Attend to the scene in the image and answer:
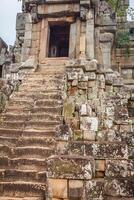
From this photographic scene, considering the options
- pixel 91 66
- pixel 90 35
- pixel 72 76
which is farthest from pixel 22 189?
pixel 90 35

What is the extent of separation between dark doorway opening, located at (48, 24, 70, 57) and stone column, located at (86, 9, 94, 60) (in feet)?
7.19

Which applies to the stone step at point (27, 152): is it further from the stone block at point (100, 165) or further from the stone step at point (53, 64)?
the stone step at point (53, 64)

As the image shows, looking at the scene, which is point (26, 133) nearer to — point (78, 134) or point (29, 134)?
point (29, 134)

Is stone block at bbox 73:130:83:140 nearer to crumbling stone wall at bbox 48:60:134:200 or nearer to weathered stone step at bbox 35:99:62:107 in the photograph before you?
crumbling stone wall at bbox 48:60:134:200

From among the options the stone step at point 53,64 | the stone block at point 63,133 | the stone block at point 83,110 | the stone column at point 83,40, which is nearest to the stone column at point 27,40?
the stone step at point 53,64

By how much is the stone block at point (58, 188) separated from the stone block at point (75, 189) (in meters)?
0.07

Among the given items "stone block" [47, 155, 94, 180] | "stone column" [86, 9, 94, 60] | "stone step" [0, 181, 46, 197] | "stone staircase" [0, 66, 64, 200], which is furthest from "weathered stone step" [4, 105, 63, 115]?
"stone column" [86, 9, 94, 60]

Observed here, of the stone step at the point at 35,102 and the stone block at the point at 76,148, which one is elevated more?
the stone step at the point at 35,102

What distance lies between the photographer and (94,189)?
4.56 m

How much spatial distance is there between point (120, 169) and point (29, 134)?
269 cm

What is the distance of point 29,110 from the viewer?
26.3 ft

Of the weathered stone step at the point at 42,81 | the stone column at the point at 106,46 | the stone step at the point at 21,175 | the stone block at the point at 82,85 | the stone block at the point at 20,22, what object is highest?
the stone block at the point at 20,22

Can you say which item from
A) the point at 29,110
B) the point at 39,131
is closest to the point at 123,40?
the point at 29,110

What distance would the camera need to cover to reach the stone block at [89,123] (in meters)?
7.36
